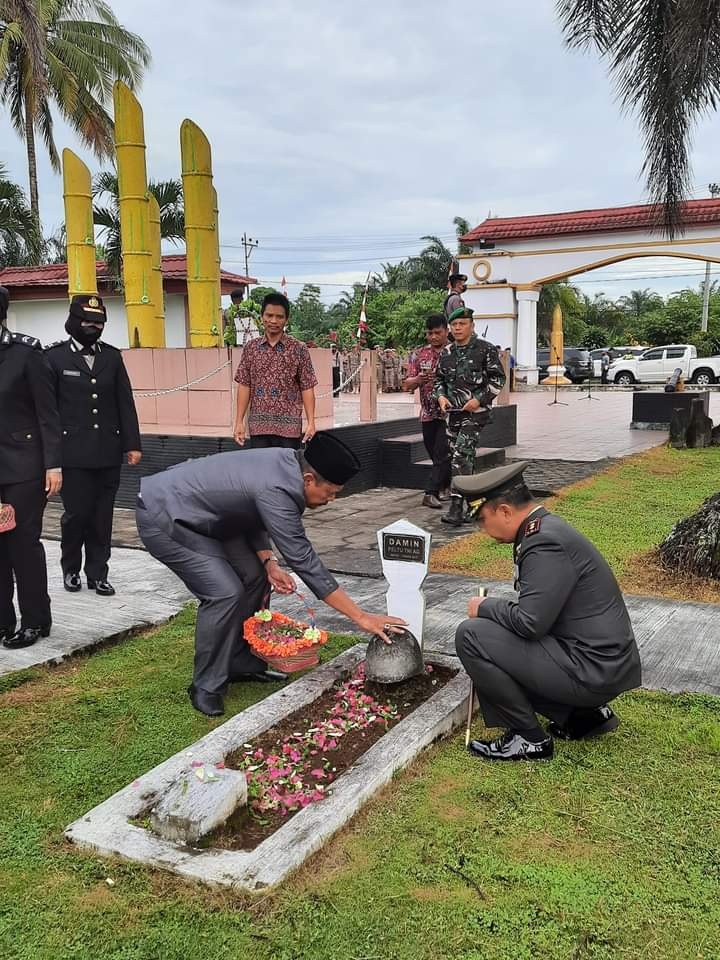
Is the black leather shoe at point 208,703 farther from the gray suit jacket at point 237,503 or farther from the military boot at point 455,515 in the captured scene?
the military boot at point 455,515

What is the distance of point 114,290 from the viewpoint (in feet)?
54.2

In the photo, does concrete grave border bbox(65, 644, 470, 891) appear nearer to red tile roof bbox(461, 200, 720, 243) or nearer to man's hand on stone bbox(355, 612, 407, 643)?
man's hand on stone bbox(355, 612, 407, 643)

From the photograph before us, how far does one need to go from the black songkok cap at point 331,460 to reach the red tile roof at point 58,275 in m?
13.9

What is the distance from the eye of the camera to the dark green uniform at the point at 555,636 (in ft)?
9.39

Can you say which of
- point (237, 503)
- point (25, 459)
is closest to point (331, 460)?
point (237, 503)

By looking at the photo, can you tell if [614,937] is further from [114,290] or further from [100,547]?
[114,290]

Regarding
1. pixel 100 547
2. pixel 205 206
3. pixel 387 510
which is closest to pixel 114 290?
pixel 205 206

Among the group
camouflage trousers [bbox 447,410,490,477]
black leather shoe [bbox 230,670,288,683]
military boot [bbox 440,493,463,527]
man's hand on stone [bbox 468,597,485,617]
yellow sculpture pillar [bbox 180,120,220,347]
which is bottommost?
black leather shoe [bbox 230,670,288,683]

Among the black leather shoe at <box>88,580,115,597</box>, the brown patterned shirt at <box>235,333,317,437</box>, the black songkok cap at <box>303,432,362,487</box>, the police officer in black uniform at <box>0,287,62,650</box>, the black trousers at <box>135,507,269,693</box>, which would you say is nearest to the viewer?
the black songkok cap at <box>303,432,362,487</box>

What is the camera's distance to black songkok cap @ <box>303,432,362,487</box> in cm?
316

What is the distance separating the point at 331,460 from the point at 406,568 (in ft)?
2.31

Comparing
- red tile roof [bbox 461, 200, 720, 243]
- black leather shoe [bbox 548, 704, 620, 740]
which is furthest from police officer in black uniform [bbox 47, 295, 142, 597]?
red tile roof [bbox 461, 200, 720, 243]

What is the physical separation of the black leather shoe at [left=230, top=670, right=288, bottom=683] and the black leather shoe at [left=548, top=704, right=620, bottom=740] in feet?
4.18

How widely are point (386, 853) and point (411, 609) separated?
127 cm
